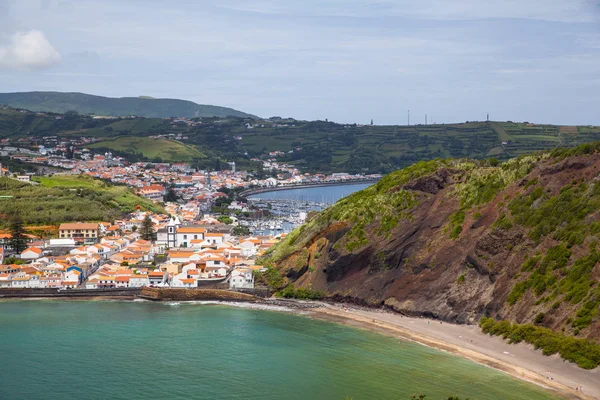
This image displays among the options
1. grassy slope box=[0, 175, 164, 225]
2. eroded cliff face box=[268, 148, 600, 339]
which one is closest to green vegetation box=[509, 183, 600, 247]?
eroded cliff face box=[268, 148, 600, 339]

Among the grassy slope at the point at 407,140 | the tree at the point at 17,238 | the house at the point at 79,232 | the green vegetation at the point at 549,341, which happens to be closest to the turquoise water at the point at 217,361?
the green vegetation at the point at 549,341

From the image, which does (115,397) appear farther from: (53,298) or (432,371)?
(53,298)

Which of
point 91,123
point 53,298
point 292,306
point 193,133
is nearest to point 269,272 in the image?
point 292,306

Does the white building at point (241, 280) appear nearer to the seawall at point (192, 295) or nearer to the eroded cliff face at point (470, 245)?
the seawall at point (192, 295)

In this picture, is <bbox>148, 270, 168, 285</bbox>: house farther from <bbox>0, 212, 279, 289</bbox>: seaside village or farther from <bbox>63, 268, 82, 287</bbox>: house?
<bbox>63, 268, 82, 287</bbox>: house

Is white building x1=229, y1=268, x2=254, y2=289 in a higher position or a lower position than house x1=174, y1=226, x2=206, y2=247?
lower

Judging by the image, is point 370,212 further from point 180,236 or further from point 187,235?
point 180,236
